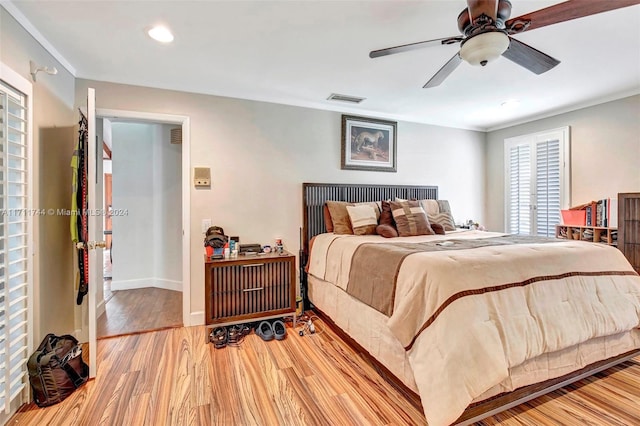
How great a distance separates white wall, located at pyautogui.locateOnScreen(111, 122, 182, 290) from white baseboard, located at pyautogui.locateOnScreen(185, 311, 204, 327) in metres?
1.39

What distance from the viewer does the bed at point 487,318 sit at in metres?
1.54

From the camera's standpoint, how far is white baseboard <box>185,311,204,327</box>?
10.1 feet

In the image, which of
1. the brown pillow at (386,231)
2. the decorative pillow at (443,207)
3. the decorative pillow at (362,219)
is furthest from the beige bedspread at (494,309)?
the decorative pillow at (443,207)

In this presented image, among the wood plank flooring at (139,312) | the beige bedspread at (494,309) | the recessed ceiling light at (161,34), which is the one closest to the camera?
the beige bedspread at (494,309)

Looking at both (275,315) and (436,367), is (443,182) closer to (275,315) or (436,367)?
(275,315)

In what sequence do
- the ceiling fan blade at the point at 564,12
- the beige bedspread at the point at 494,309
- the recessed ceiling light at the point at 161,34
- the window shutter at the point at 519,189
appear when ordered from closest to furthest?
the ceiling fan blade at the point at 564,12, the beige bedspread at the point at 494,309, the recessed ceiling light at the point at 161,34, the window shutter at the point at 519,189

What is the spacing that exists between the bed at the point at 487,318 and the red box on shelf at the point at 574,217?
1649mm

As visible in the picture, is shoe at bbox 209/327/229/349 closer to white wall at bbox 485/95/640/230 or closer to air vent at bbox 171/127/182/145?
air vent at bbox 171/127/182/145

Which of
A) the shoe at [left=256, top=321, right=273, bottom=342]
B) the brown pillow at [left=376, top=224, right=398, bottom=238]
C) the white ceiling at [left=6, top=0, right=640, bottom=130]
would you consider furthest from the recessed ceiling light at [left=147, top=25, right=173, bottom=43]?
the shoe at [left=256, top=321, right=273, bottom=342]

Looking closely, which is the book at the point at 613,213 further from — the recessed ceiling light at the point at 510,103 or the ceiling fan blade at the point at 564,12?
the ceiling fan blade at the point at 564,12

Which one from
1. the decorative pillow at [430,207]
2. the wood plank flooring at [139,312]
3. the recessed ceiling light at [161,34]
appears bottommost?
the wood plank flooring at [139,312]

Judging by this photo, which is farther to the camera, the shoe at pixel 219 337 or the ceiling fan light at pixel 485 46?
the shoe at pixel 219 337

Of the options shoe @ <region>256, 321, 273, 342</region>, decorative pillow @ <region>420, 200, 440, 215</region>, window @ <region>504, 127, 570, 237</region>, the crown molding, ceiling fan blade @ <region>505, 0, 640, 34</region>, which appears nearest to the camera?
ceiling fan blade @ <region>505, 0, 640, 34</region>

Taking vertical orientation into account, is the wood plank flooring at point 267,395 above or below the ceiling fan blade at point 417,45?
below
